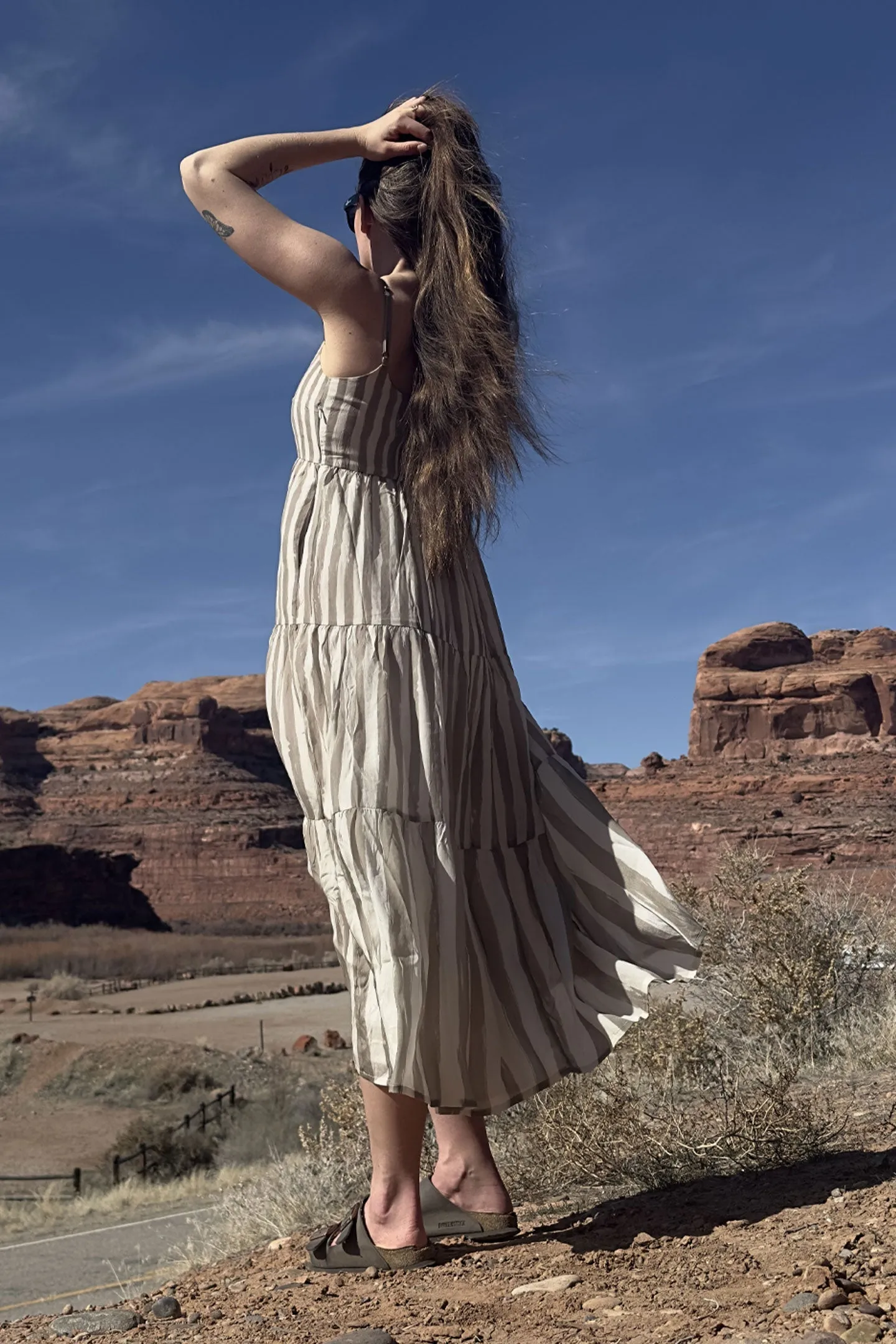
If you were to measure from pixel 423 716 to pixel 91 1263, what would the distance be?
5.23 metres

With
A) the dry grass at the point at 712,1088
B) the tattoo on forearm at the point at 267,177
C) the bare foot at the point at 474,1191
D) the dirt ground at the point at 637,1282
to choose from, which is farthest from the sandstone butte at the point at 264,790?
the tattoo on forearm at the point at 267,177

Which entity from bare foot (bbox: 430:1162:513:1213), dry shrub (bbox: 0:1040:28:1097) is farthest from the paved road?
dry shrub (bbox: 0:1040:28:1097)

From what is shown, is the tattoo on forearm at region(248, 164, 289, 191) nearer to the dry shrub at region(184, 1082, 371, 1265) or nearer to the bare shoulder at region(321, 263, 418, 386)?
the bare shoulder at region(321, 263, 418, 386)

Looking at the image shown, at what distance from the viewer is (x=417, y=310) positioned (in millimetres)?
2750

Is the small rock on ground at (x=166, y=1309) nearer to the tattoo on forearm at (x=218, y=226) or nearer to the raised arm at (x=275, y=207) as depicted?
the raised arm at (x=275, y=207)

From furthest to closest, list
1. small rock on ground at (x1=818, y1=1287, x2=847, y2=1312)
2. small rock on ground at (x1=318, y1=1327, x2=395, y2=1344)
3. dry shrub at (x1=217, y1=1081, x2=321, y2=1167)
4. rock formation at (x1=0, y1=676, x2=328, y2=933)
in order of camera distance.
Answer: rock formation at (x1=0, y1=676, x2=328, y2=933), dry shrub at (x1=217, y1=1081, x2=321, y2=1167), small rock on ground at (x1=318, y1=1327, x2=395, y2=1344), small rock on ground at (x1=818, y1=1287, x2=847, y2=1312)

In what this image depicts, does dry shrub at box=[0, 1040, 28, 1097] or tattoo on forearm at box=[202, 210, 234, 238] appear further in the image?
dry shrub at box=[0, 1040, 28, 1097]

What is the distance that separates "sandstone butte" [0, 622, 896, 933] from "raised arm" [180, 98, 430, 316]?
114 feet

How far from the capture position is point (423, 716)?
8.40ft

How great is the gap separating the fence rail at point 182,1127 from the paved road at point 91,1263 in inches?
120

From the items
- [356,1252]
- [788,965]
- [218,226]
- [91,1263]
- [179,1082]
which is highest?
[218,226]

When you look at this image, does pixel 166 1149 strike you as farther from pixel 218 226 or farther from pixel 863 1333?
pixel 863 1333

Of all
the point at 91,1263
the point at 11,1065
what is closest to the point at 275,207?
the point at 91,1263

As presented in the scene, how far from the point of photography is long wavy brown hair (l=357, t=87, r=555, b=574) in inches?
105
